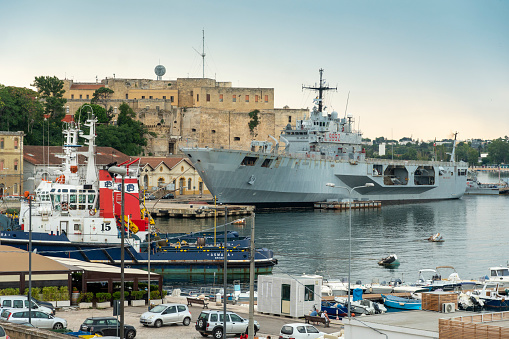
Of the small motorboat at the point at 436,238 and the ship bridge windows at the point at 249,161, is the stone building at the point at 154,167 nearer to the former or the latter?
the ship bridge windows at the point at 249,161

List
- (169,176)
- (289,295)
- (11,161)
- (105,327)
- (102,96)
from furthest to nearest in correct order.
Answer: (102,96) < (169,176) < (11,161) < (289,295) < (105,327)

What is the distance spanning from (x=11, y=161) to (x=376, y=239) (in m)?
34.9

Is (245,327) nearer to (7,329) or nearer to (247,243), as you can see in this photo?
(7,329)

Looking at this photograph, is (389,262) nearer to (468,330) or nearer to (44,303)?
(44,303)

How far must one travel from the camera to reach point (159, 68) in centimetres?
12788

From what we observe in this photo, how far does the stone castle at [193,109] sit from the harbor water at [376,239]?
36.4 m

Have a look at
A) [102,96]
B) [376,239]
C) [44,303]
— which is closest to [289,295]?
[44,303]

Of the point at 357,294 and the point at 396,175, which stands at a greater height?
the point at 396,175

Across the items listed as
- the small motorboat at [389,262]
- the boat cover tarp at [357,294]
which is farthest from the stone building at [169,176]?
the boat cover tarp at [357,294]

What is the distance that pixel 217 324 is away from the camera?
24.8m

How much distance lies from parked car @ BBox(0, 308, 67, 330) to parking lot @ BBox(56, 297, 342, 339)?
29.9 inches

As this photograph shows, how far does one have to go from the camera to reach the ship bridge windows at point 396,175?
101m

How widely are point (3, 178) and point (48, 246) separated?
1408 inches

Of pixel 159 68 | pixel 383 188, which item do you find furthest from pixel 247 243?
pixel 159 68
